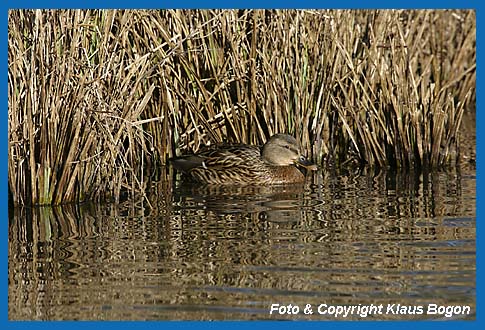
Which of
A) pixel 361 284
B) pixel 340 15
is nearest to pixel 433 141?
pixel 340 15

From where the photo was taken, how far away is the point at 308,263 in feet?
24.3

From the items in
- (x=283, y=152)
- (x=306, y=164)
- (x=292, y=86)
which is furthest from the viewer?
(x=292, y=86)

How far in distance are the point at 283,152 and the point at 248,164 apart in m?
0.42

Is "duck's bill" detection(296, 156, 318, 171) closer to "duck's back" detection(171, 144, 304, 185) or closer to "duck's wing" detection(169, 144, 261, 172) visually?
"duck's back" detection(171, 144, 304, 185)

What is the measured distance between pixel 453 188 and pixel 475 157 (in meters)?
2.10

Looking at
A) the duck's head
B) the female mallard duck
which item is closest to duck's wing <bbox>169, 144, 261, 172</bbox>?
the female mallard duck

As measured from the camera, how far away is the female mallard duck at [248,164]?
1195 centimetres

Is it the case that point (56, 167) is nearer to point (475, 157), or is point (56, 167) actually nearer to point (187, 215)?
point (187, 215)

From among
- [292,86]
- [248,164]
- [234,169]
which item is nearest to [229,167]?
[234,169]

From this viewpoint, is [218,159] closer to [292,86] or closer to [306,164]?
[306,164]

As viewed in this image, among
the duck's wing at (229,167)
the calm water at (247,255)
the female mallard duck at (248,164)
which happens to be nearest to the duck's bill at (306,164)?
the female mallard duck at (248,164)

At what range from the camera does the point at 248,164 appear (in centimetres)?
1202

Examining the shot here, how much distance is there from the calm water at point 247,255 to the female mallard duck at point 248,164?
0.91m

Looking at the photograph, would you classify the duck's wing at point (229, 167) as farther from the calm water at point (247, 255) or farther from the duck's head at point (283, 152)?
the calm water at point (247, 255)
